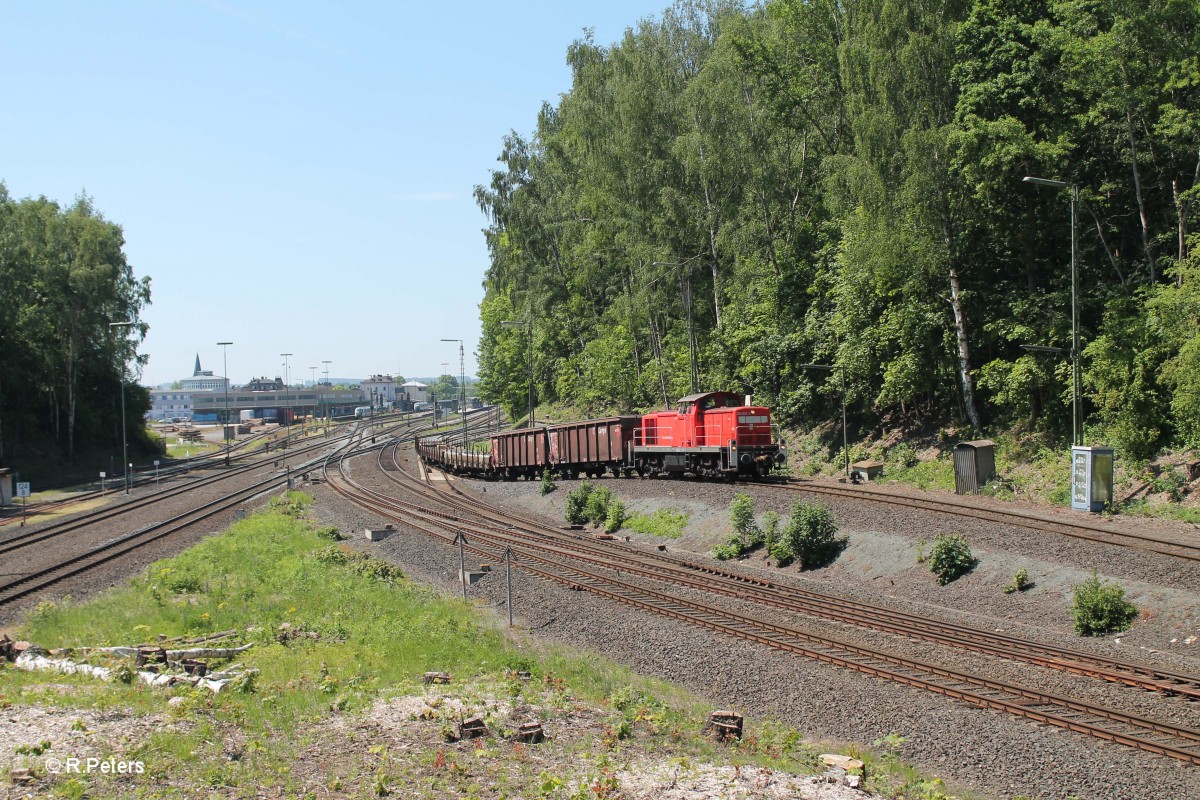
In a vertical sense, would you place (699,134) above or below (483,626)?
above

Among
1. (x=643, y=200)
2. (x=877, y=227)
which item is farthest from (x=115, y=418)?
(x=877, y=227)

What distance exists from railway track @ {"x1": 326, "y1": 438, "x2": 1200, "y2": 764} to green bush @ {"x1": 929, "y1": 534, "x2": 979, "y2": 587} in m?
3.73

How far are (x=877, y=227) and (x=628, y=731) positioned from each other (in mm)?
25952

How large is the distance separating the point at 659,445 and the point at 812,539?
14.2 metres

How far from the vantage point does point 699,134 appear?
139 feet

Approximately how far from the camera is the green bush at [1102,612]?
15.9m

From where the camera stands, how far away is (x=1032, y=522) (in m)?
22.0

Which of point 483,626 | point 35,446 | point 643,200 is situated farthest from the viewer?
point 35,446

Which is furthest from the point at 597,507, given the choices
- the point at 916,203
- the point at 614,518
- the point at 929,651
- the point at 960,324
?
the point at 929,651

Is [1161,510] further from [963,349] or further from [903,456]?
[903,456]

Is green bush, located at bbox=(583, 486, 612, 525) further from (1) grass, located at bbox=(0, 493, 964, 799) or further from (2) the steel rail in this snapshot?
(1) grass, located at bbox=(0, 493, 964, 799)

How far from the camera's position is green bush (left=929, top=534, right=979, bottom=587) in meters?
19.8

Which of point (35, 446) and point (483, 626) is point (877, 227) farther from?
point (35, 446)

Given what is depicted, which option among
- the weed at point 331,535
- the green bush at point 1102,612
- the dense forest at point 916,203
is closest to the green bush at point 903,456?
the dense forest at point 916,203
